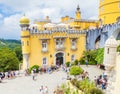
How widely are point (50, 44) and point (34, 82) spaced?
953 cm

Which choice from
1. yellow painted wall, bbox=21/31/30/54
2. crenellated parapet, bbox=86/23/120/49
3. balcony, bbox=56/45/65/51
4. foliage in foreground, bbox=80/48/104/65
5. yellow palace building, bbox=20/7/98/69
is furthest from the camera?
balcony, bbox=56/45/65/51

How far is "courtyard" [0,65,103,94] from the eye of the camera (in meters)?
25.8

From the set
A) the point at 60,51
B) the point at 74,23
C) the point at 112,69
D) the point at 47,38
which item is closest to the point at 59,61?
the point at 60,51

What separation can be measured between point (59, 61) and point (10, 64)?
1064cm

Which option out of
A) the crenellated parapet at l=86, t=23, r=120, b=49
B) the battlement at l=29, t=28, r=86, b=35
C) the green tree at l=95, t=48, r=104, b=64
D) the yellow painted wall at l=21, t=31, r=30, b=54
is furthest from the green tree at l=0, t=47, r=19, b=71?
the green tree at l=95, t=48, r=104, b=64

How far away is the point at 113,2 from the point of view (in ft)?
131

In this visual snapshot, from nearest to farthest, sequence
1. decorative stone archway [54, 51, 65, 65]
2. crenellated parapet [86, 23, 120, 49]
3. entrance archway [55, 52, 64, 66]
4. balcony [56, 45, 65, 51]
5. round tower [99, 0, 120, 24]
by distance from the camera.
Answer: crenellated parapet [86, 23, 120, 49], balcony [56, 45, 65, 51], decorative stone archway [54, 51, 65, 65], entrance archway [55, 52, 64, 66], round tower [99, 0, 120, 24]

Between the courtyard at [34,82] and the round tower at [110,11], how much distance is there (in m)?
9.78

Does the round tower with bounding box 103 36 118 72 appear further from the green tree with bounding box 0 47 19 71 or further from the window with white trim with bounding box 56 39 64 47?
the green tree with bounding box 0 47 19 71

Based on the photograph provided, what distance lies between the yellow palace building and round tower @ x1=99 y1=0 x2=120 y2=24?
4.34 m

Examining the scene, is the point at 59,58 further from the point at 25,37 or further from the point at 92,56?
the point at 25,37

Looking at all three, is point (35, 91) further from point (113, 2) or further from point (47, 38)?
point (113, 2)

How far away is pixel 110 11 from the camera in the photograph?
40375mm

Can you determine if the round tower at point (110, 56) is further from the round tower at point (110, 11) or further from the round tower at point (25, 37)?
the round tower at point (110, 11)
